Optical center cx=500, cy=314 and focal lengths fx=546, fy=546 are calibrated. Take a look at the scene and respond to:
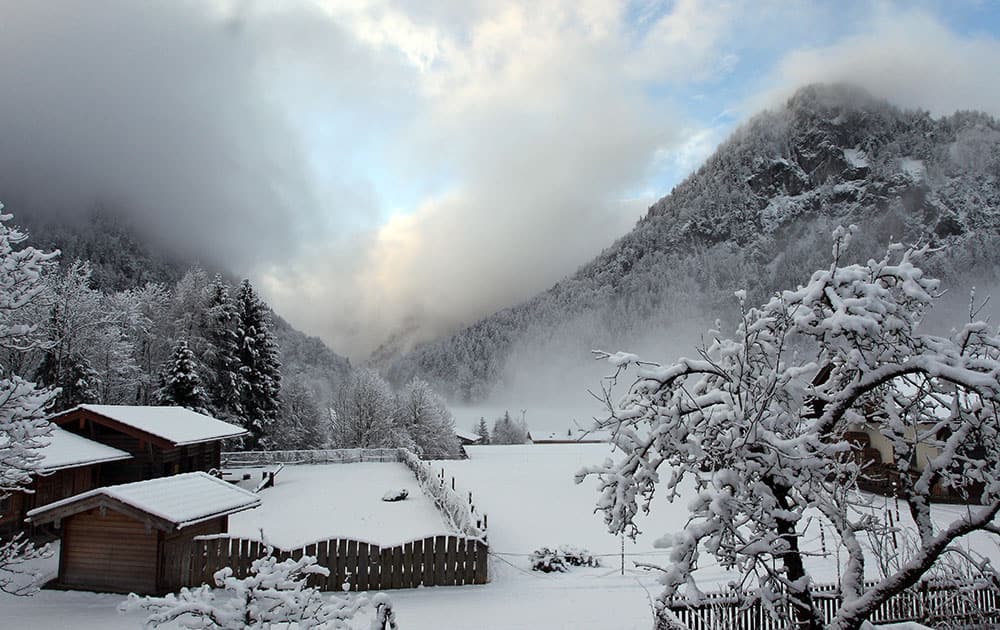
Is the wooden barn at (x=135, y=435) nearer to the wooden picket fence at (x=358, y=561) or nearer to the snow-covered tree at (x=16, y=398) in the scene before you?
the wooden picket fence at (x=358, y=561)

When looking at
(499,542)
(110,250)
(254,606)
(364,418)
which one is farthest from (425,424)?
(110,250)

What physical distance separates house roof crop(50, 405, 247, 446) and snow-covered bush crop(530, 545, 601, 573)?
49.4 ft

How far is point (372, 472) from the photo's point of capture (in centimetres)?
3353

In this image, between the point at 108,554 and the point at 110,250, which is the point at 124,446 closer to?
the point at 108,554

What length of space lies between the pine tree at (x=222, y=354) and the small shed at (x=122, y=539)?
1089 inches

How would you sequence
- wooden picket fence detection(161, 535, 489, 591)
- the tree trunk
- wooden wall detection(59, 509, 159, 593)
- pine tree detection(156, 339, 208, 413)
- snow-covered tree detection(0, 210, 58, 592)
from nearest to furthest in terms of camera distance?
the tree trunk → snow-covered tree detection(0, 210, 58, 592) → wooden wall detection(59, 509, 159, 593) → wooden picket fence detection(161, 535, 489, 591) → pine tree detection(156, 339, 208, 413)

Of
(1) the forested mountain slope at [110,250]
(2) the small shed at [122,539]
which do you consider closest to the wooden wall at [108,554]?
(2) the small shed at [122,539]

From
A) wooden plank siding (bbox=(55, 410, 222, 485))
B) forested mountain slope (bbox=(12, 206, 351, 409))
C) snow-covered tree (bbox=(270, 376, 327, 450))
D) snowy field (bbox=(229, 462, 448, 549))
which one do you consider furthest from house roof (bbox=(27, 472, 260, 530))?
forested mountain slope (bbox=(12, 206, 351, 409))

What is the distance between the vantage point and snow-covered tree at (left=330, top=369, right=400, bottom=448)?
51.8 m

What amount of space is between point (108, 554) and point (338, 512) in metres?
9.92

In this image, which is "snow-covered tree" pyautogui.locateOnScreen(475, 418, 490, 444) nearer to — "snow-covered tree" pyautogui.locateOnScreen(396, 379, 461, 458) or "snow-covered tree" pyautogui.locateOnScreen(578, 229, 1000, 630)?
"snow-covered tree" pyautogui.locateOnScreen(396, 379, 461, 458)

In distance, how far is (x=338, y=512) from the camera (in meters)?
21.5

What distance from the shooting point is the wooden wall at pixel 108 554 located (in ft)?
39.5

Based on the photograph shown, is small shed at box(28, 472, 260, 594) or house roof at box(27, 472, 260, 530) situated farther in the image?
small shed at box(28, 472, 260, 594)
